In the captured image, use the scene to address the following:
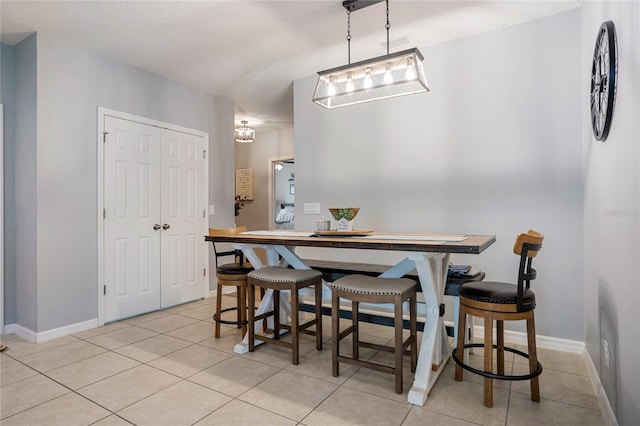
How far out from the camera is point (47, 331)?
3.04m

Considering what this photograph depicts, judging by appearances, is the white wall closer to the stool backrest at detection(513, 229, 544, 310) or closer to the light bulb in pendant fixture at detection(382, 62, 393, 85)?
the light bulb in pendant fixture at detection(382, 62, 393, 85)

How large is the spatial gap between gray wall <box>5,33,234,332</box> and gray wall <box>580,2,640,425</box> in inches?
155

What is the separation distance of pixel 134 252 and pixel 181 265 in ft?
1.99

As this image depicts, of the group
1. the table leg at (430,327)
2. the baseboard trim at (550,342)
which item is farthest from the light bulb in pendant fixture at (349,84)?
the baseboard trim at (550,342)

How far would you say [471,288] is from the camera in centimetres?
206

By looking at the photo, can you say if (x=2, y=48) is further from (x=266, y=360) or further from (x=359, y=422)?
(x=359, y=422)

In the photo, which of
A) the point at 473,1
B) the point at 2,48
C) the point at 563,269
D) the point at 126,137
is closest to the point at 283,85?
the point at 126,137

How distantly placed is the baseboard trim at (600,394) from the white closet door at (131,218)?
3903 millimetres

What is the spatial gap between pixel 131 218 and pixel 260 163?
3.53m

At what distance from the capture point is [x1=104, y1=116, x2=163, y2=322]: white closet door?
138 inches

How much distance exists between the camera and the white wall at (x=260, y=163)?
264 inches

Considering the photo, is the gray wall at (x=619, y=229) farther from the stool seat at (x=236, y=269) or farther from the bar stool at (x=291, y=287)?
the stool seat at (x=236, y=269)

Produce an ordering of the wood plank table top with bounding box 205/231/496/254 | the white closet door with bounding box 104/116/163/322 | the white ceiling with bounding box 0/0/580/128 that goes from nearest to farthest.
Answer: the wood plank table top with bounding box 205/231/496/254, the white ceiling with bounding box 0/0/580/128, the white closet door with bounding box 104/116/163/322

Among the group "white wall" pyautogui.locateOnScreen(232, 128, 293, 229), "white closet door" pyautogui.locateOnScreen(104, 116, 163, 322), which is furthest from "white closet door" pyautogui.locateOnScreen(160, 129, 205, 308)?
"white wall" pyautogui.locateOnScreen(232, 128, 293, 229)
